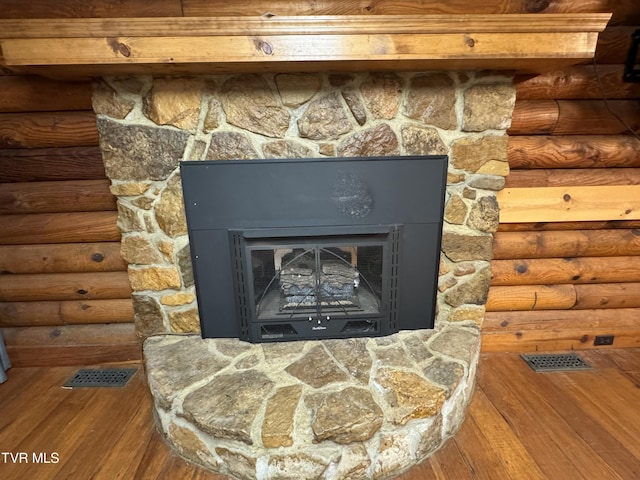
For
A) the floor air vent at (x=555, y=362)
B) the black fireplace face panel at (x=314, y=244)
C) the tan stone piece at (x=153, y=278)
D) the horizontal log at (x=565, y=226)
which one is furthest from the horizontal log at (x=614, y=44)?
the tan stone piece at (x=153, y=278)

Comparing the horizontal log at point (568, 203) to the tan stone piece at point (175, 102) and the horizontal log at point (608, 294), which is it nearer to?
the horizontal log at point (608, 294)

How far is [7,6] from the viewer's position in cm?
136

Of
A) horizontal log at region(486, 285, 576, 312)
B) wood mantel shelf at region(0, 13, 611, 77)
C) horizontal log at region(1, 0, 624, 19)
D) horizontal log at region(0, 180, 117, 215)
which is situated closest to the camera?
wood mantel shelf at region(0, 13, 611, 77)

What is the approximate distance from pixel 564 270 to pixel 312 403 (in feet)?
5.19

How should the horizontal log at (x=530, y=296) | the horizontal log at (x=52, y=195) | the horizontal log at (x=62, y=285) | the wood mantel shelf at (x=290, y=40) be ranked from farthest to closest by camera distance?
1. the horizontal log at (x=530, y=296)
2. the horizontal log at (x=62, y=285)
3. the horizontal log at (x=52, y=195)
4. the wood mantel shelf at (x=290, y=40)

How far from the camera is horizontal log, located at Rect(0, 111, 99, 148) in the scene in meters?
1.59

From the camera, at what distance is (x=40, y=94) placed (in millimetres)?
1550

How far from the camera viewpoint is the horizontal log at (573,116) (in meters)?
1.64

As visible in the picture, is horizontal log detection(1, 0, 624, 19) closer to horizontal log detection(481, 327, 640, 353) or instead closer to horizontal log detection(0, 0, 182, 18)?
horizontal log detection(0, 0, 182, 18)

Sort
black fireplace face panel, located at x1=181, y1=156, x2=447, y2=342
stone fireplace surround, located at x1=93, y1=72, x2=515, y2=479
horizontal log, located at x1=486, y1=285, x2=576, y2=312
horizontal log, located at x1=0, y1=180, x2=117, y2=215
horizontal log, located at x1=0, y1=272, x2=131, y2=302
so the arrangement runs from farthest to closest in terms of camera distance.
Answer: horizontal log, located at x1=486, y1=285, x2=576, y2=312 < horizontal log, located at x1=0, y1=272, x2=131, y2=302 < horizontal log, located at x1=0, y1=180, x2=117, y2=215 < black fireplace face panel, located at x1=181, y1=156, x2=447, y2=342 < stone fireplace surround, located at x1=93, y1=72, x2=515, y2=479

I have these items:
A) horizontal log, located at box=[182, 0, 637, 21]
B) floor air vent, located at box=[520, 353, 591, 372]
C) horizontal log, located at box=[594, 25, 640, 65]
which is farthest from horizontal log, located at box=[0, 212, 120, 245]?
horizontal log, located at box=[594, 25, 640, 65]

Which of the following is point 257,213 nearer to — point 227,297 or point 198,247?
point 198,247

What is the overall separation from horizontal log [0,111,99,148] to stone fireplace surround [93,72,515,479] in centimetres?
26

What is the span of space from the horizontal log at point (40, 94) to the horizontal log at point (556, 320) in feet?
7.82
